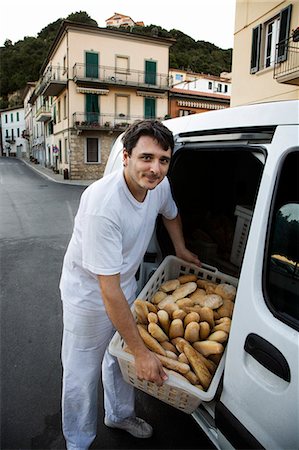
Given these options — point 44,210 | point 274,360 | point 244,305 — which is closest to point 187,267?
point 244,305

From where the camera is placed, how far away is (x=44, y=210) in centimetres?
1127

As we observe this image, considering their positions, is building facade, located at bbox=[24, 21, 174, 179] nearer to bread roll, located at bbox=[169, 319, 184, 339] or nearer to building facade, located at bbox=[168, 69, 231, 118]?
building facade, located at bbox=[168, 69, 231, 118]

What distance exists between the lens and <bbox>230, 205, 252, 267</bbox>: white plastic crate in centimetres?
265

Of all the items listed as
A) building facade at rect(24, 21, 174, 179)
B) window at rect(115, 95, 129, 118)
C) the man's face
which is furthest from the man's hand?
window at rect(115, 95, 129, 118)

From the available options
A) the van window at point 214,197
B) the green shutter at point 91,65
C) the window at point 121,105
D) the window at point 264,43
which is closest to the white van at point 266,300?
the van window at point 214,197

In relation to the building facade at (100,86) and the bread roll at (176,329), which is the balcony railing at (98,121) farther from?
the bread roll at (176,329)

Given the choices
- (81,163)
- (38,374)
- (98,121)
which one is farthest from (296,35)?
(81,163)

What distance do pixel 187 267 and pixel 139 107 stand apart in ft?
89.9

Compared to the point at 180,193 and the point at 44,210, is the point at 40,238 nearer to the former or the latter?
the point at 44,210

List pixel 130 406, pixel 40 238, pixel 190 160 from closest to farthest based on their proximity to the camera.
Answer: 1. pixel 130 406
2. pixel 190 160
3. pixel 40 238

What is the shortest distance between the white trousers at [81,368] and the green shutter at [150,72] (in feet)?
93.2

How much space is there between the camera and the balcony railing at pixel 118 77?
83.8 ft

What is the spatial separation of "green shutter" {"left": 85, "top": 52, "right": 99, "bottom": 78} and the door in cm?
2731

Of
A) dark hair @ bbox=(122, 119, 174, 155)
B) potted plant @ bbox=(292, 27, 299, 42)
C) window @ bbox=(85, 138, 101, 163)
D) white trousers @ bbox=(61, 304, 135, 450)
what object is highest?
potted plant @ bbox=(292, 27, 299, 42)
